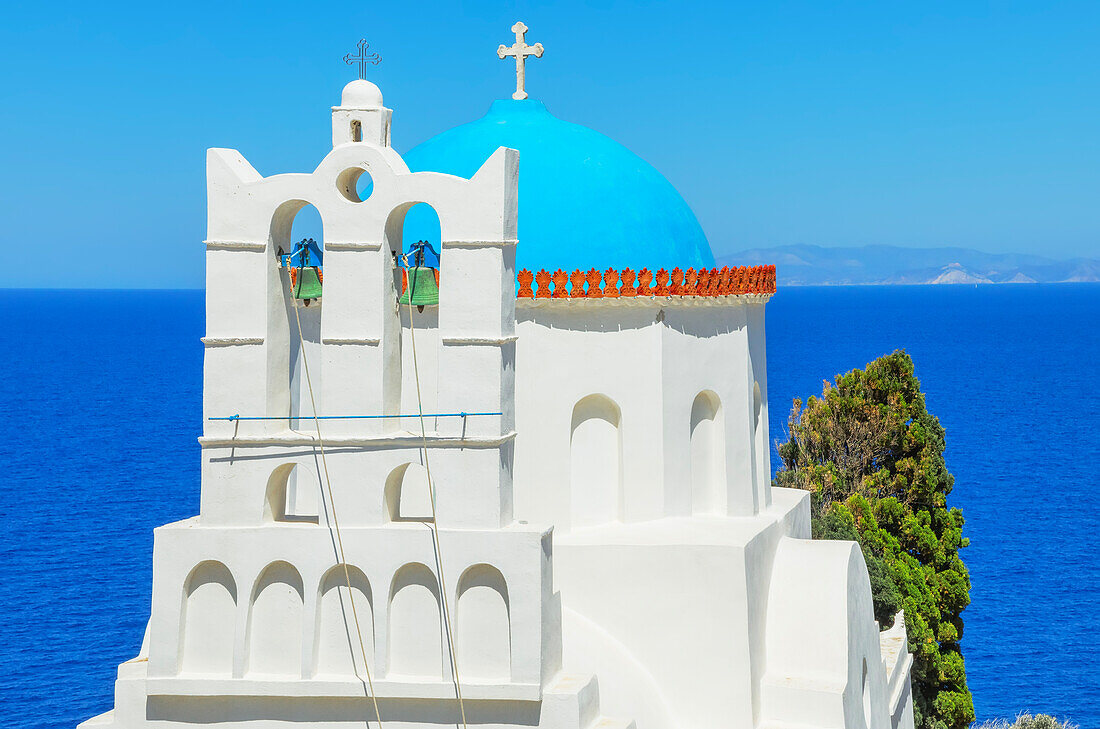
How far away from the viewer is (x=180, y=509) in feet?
161

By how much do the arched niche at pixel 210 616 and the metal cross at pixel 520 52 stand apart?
7.10 m

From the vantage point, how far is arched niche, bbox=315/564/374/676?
9484mm

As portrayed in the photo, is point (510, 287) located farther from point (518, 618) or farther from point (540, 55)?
point (540, 55)

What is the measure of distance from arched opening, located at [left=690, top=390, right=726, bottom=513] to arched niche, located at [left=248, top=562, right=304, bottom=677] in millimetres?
5520

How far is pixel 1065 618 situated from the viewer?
3988 cm

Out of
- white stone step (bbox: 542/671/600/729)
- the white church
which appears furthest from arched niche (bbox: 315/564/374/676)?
white stone step (bbox: 542/671/600/729)

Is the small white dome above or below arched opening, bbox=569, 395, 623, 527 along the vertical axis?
above

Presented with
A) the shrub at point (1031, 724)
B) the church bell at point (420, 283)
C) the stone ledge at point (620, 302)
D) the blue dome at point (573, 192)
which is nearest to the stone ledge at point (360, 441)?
the church bell at point (420, 283)

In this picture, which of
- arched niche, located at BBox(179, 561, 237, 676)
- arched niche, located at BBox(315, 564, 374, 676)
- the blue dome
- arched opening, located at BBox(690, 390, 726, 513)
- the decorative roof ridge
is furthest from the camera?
arched opening, located at BBox(690, 390, 726, 513)

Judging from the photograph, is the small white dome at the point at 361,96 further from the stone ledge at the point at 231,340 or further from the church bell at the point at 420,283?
the stone ledge at the point at 231,340

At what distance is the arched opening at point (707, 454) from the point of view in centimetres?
1376

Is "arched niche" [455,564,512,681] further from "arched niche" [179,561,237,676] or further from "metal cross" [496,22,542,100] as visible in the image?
"metal cross" [496,22,542,100]

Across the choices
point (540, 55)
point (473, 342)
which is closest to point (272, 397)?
point (473, 342)

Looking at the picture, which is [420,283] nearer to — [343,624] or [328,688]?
[343,624]
